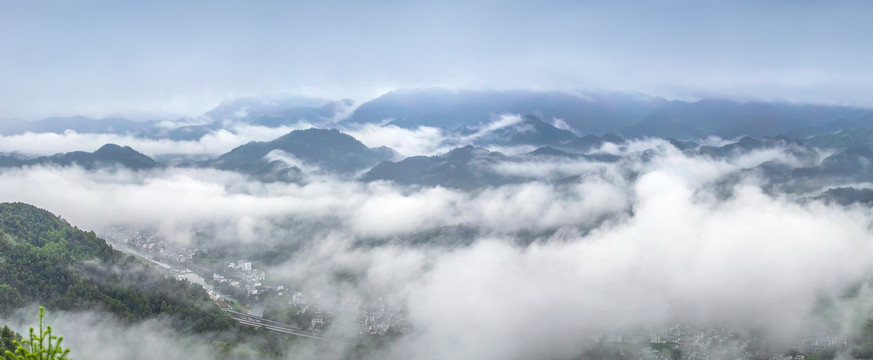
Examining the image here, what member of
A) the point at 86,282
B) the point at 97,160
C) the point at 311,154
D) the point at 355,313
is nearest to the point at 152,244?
the point at 355,313

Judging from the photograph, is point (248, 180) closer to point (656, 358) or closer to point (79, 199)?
point (79, 199)

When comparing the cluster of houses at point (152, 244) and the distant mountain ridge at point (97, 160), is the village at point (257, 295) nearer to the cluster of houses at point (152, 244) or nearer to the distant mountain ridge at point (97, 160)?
the cluster of houses at point (152, 244)

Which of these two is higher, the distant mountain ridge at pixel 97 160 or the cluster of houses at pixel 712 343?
the distant mountain ridge at pixel 97 160

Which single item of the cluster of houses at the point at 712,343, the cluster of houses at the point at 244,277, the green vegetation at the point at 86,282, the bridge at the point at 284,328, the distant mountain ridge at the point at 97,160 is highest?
the distant mountain ridge at the point at 97,160

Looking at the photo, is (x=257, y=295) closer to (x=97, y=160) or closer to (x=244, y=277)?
(x=244, y=277)

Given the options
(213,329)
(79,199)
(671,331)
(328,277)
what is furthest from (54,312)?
(79,199)

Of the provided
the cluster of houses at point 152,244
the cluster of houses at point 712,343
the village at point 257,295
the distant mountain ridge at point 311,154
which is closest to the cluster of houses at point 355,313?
the village at point 257,295
